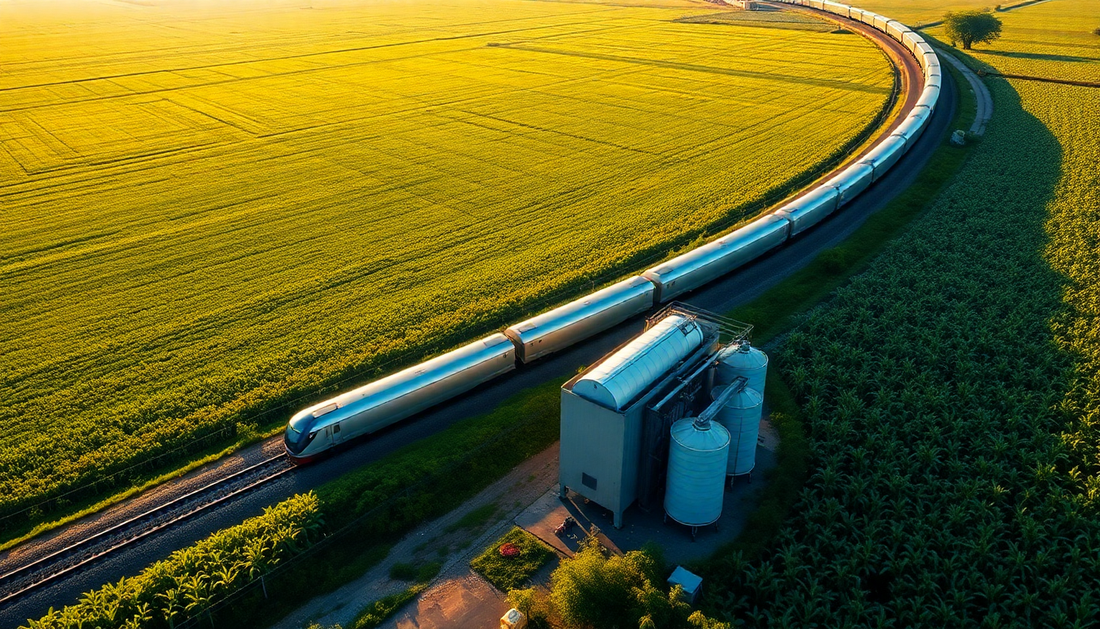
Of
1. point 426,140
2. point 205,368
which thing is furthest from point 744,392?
point 426,140

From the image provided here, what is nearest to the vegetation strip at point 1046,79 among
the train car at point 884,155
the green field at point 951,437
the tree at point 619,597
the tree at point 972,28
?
the tree at point 972,28

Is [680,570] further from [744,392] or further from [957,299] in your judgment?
[957,299]

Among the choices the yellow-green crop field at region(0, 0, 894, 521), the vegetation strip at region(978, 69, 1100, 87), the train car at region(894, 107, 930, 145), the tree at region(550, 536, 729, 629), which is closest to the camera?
the tree at region(550, 536, 729, 629)

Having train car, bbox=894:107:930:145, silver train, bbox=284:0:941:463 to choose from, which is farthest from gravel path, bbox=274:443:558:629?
train car, bbox=894:107:930:145

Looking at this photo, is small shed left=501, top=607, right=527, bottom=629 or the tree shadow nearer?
small shed left=501, top=607, right=527, bottom=629

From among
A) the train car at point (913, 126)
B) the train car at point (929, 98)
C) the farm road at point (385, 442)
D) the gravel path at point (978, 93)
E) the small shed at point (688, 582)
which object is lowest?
the farm road at point (385, 442)

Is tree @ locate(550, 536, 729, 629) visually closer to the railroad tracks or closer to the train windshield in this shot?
the train windshield

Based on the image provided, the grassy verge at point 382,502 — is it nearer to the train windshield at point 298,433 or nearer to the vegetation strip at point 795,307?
the train windshield at point 298,433
